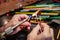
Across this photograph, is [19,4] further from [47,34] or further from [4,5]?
[47,34]

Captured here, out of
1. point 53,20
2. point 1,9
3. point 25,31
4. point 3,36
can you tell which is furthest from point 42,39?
point 1,9

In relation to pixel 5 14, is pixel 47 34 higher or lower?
higher

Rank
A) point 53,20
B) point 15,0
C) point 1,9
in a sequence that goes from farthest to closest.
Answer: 1. point 15,0
2. point 1,9
3. point 53,20

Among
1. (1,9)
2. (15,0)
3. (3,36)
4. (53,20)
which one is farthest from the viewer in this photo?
(15,0)

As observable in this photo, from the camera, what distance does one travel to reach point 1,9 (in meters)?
1.53

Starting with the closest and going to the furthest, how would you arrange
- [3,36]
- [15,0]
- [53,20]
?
[3,36], [53,20], [15,0]

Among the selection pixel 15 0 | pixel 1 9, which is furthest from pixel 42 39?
pixel 15 0

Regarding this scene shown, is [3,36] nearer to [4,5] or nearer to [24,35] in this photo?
[24,35]

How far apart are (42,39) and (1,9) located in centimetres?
84

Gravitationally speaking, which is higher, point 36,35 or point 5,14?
point 36,35

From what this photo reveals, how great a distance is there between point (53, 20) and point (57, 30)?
0.16 metres

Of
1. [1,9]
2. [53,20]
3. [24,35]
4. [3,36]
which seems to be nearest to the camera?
[3,36]

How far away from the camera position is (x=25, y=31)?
107 cm

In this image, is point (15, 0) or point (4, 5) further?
point (15, 0)
